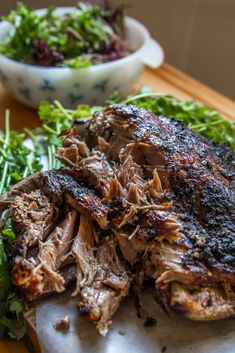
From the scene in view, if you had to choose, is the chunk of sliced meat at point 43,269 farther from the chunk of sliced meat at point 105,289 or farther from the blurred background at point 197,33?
the blurred background at point 197,33

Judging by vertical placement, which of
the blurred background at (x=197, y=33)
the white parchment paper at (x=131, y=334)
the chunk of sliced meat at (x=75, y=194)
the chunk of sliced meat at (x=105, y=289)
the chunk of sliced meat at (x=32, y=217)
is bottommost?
the blurred background at (x=197, y=33)

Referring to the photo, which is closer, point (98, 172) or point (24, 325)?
point (24, 325)

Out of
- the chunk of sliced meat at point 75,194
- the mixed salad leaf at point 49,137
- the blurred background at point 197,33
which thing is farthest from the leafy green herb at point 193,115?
the blurred background at point 197,33

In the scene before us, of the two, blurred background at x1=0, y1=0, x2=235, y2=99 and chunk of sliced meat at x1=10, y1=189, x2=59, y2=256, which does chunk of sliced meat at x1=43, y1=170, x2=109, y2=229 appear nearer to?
chunk of sliced meat at x1=10, y1=189, x2=59, y2=256

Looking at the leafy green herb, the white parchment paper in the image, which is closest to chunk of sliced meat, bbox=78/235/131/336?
the white parchment paper

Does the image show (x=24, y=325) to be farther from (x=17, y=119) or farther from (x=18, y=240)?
(x=17, y=119)

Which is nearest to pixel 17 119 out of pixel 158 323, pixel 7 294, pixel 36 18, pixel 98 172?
pixel 36 18
